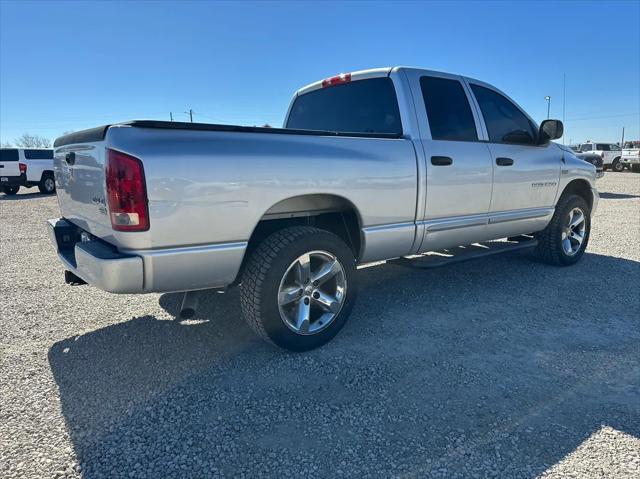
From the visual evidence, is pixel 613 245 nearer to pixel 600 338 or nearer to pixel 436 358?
pixel 600 338

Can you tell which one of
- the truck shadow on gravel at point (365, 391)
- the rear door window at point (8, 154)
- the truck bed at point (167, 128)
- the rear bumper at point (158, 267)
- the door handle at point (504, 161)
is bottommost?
the truck shadow on gravel at point (365, 391)

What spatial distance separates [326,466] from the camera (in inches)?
82.9

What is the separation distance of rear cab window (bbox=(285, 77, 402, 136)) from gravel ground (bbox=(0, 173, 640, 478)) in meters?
1.61

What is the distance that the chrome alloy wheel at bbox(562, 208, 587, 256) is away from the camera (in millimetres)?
5461

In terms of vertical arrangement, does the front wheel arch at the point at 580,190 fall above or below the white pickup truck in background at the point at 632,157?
below

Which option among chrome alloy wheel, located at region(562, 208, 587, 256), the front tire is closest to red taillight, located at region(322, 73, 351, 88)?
the front tire

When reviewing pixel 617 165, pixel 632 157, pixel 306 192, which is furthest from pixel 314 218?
pixel 617 165

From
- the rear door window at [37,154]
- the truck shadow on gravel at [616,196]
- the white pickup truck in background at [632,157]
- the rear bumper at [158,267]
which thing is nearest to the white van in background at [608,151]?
the white pickup truck in background at [632,157]

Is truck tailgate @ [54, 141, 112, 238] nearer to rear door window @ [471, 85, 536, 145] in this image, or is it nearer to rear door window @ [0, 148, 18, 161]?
rear door window @ [471, 85, 536, 145]

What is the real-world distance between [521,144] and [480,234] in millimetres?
1097

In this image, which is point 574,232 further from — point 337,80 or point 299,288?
point 299,288

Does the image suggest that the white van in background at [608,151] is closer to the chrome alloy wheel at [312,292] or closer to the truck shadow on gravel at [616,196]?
the truck shadow on gravel at [616,196]

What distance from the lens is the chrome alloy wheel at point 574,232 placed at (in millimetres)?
5461

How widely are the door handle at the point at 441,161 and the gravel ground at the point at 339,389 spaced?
129cm
